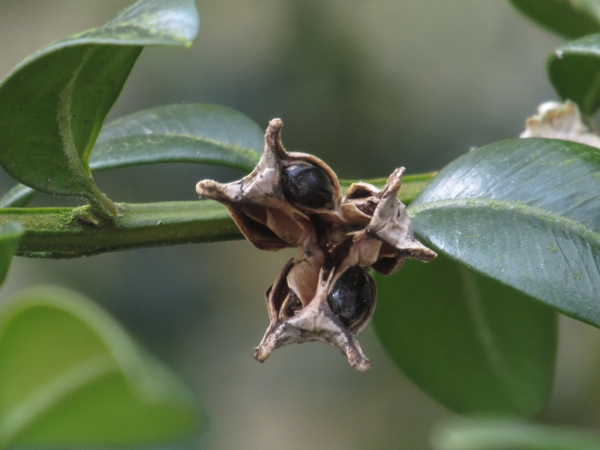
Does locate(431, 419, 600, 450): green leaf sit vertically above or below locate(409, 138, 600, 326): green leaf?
below

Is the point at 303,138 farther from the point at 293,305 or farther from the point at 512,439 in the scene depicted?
the point at 512,439

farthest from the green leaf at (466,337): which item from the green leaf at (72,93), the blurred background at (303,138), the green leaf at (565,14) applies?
the blurred background at (303,138)

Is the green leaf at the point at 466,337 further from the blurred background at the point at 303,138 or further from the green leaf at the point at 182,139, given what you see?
the blurred background at the point at 303,138

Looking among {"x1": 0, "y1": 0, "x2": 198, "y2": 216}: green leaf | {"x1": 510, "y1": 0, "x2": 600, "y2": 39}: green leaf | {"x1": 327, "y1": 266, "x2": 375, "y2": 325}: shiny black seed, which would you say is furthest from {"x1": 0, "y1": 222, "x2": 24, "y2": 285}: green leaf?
{"x1": 510, "y1": 0, "x2": 600, "y2": 39}: green leaf

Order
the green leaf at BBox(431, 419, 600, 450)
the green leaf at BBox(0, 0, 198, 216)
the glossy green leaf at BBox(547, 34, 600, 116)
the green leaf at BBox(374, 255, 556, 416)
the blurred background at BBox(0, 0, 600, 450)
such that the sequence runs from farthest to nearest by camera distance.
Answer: the blurred background at BBox(0, 0, 600, 450) < the green leaf at BBox(374, 255, 556, 416) < the glossy green leaf at BBox(547, 34, 600, 116) < the green leaf at BBox(0, 0, 198, 216) < the green leaf at BBox(431, 419, 600, 450)

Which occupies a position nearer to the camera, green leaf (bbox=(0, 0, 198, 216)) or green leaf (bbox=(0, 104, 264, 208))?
green leaf (bbox=(0, 0, 198, 216))

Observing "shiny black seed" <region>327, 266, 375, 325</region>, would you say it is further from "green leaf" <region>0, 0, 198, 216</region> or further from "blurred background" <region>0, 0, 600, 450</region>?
"blurred background" <region>0, 0, 600, 450</region>

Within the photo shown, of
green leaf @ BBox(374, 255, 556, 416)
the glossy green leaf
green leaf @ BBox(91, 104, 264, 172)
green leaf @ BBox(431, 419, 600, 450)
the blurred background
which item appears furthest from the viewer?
the blurred background
